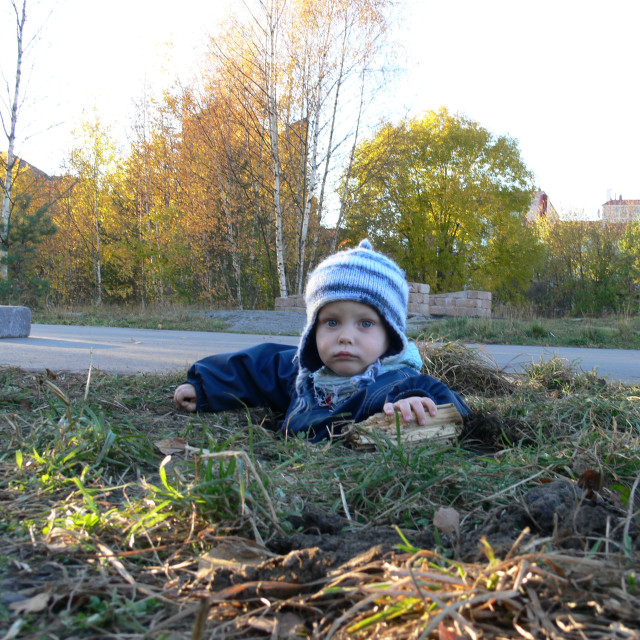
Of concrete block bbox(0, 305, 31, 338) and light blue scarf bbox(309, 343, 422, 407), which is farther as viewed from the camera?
concrete block bbox(0, 305, 31, 338)

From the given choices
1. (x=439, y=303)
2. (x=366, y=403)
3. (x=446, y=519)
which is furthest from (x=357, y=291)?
(x=439, y=303)

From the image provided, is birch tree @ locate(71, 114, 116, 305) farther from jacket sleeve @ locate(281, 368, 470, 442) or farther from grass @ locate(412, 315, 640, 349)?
jacket sleeve @ locate(281, 368, 470, 442)

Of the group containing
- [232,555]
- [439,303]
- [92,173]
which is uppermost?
[92,173]

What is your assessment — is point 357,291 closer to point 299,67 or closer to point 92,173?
point 299,67

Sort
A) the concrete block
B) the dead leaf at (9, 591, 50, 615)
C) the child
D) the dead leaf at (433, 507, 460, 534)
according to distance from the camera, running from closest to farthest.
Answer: the dead leaf at (9, 591, 50, 615) < the dead leaf at (433, 507, 460, 534) < the child < the concrete block

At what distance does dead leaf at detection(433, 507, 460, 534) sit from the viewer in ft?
4.34

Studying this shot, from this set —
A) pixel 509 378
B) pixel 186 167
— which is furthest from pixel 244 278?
pixel 509 378

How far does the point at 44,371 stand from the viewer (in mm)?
3678

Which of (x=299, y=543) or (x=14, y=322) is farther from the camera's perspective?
(x=14, y=322)

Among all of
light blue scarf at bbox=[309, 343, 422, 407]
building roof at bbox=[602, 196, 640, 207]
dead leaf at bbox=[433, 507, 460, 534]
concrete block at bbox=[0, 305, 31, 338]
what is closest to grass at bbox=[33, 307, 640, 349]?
concrete block at bbox=[0, 305, 31, 338]

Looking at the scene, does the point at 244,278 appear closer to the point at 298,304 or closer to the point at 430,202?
the point at 298,304

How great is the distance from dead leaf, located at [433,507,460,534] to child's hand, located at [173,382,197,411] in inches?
74.6

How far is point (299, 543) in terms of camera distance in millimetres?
1200

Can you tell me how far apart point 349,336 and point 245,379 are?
696mm
